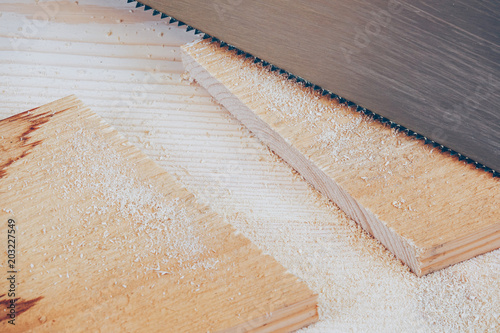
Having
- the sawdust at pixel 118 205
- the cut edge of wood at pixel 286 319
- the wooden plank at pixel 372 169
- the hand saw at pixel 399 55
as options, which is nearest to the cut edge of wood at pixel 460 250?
the wooden plank at pixel 372 169

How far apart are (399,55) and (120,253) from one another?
158 cm

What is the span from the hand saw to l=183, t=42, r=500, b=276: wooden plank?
3.6 inches

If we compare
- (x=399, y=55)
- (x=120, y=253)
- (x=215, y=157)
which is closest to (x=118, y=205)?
(x=120, y=253)

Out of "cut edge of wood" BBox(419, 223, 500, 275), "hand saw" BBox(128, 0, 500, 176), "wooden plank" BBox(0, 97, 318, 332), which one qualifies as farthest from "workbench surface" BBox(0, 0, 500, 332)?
"hand saw" BBox(128, 0, 500, 176)

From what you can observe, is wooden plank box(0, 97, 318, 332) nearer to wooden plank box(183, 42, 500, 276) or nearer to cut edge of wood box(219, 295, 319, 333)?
cut edge of wood box(219, 295, 319, 333)

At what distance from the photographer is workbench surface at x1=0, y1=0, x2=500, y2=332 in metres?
2.22

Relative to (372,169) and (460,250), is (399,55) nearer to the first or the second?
(372,169)

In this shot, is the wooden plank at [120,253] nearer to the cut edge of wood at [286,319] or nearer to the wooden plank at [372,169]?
the cut edge of wood at [286,319]

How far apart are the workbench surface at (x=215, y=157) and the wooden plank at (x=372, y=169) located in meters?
0.10

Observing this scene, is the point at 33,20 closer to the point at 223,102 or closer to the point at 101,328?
the point at 223,102

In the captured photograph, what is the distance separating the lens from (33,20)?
3.32 meters

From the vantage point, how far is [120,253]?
2176 millimetres

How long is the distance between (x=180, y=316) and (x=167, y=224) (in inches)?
17.1

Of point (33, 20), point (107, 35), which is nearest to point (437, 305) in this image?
point (107, 35)
